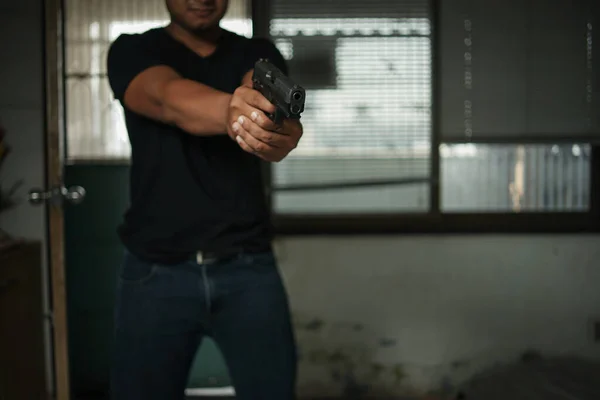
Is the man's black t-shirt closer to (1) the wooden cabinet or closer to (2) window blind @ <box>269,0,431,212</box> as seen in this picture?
(1) the wooden cabinet

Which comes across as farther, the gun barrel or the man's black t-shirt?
the man's black t-shirt

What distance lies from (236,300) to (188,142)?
33cm

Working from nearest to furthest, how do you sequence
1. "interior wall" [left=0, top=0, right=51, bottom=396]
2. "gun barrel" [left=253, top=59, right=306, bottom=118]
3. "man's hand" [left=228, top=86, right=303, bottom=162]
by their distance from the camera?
"gun barrel" [left=253, top=59, right=306, bottom=118] < "man's hand" [left=228, top=86, right=303, bottom=162] < "interior wall" [left=0, top=0, right=51, bottom=396]

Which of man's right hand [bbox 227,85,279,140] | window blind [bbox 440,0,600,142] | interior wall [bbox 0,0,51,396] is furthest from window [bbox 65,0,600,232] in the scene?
man's right hand [bbox 227,85,279,140]

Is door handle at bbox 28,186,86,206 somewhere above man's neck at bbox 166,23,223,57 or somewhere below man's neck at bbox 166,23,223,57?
below

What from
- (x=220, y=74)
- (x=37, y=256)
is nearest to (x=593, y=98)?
(x=220, y=74)

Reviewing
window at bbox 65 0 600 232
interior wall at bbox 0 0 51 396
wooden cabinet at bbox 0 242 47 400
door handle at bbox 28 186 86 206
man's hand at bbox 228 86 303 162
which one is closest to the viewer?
man's hand at bbox 228 86 303 162

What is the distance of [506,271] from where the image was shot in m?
2.83

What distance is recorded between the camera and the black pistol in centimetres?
98

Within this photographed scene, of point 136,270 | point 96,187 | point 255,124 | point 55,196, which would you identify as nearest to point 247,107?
point 255,124

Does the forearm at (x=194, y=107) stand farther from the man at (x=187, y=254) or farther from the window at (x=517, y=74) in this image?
the window at (x=517, y=74)

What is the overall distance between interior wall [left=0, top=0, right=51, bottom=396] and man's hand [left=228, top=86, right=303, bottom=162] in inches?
63.6

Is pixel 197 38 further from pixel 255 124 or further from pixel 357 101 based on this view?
pixel 357 101

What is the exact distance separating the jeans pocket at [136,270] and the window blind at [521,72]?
1738 millimetres
